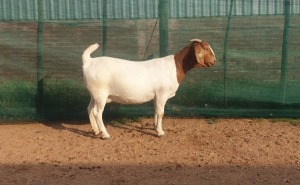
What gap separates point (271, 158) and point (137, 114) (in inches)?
105

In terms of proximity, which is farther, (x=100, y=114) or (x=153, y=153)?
(x=100, y=114)

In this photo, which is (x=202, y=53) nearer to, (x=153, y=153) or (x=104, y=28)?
(x=153, y=153)

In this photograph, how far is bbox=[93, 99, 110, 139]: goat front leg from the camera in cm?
771

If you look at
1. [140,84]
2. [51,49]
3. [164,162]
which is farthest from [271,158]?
[51,49]

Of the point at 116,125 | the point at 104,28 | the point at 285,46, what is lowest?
the point at 116,125

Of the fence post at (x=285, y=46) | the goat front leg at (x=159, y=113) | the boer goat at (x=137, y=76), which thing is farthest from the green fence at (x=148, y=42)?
the goat front leg at (x=159, y=113)

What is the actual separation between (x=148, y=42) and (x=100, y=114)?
5.38 ft

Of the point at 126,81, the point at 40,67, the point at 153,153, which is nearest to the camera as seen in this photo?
the point at 153,153

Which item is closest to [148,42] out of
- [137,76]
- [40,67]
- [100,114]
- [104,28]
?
[104,28]

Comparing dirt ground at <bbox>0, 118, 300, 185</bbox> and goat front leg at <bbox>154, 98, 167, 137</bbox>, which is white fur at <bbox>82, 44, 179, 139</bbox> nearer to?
goat front leg at <bbox>154, 98, 167, 137</bbox>

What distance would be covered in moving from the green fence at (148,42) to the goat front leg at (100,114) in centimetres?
117

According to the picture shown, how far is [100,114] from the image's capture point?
7.81 metres

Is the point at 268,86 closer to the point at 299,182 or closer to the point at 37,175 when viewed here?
the point at 299,182

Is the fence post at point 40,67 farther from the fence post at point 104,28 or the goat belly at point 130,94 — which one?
the goat belly at point 130,94
